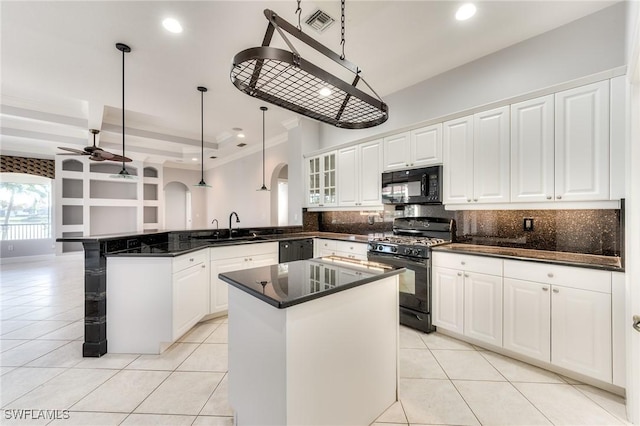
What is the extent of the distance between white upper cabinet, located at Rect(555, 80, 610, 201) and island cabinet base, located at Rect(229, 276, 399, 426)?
1.80m

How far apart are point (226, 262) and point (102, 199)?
695cm

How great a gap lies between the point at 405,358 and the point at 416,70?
312 cm

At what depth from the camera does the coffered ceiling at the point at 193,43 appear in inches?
85.9

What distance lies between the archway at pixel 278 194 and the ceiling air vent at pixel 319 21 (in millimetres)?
3637

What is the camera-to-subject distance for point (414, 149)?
333 cm

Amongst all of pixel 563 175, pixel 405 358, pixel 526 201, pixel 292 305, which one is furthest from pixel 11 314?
pixel 563 175

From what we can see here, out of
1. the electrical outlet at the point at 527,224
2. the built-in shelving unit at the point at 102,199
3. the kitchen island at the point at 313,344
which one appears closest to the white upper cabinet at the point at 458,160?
the electrical outlet at the point at 527,224

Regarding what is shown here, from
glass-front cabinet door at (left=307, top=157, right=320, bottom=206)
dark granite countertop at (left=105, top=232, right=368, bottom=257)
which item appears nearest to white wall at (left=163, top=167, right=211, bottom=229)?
glass-front cabinet door at (left=307, top=157, right=320, bottom=206)

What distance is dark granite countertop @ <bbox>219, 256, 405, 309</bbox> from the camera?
4.17ft

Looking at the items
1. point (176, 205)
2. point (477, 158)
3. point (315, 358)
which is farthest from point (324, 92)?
point (176, 205)

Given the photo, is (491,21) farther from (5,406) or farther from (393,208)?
(5,406)

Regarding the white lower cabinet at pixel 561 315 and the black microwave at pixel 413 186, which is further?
the black microwave at pixel 413 186

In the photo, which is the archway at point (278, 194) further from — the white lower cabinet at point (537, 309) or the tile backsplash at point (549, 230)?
the white lower cabinet at point (537, 309)

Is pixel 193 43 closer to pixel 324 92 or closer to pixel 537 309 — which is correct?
pixel 324 92
